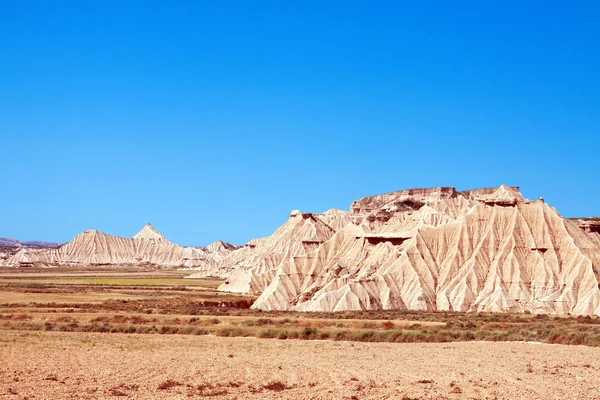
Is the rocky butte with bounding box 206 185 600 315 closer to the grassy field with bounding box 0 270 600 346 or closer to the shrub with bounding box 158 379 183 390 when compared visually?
the grassy field with bounding box 0 270 600 346

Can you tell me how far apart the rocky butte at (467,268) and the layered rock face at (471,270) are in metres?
0.09

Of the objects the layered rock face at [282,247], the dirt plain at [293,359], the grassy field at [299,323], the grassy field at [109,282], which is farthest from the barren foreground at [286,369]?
the grassy field at [109,282]

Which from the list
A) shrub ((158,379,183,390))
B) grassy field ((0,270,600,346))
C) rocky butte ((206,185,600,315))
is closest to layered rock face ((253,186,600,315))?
rocky butte ((206,185,600,315))

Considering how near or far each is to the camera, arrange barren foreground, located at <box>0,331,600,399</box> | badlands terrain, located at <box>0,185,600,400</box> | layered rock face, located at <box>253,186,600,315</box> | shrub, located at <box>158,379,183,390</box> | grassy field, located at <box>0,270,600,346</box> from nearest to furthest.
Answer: barren foreground, located at <box>0,331,600,399</box>
shrub, located at <box>158,379,183,390</box>
badlands terrain, located at <box>0,185,600,400</box>
grassy field, located at <box>0,270,600,346</box>
layered rock face, located at <box>253,186,600,315</box>

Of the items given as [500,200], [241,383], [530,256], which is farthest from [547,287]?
[241,383]

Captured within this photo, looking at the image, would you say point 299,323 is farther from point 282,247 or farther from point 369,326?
point 282,247

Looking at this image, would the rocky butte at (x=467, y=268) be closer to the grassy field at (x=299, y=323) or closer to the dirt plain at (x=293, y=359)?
the grassy field at (x=299, y=323)

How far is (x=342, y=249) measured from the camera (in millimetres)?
91000

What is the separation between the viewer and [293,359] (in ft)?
112

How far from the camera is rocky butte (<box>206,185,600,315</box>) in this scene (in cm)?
6944

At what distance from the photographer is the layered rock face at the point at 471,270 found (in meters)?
69.4

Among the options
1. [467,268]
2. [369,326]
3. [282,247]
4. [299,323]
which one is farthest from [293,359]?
[282,247]

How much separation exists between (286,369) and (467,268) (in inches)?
1813

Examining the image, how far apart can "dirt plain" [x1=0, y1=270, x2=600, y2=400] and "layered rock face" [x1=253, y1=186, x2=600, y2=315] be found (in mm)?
9291
